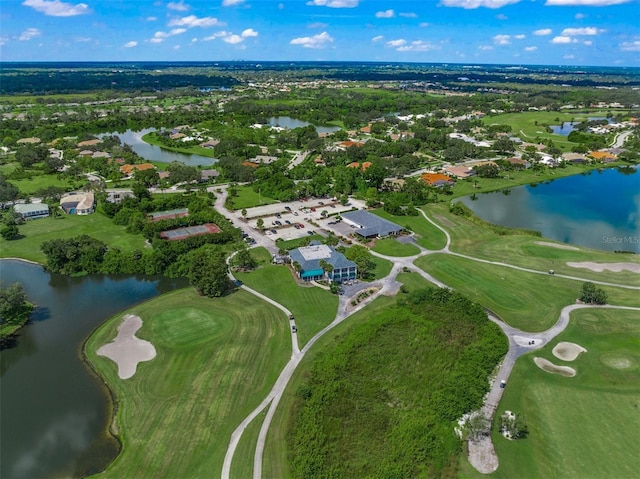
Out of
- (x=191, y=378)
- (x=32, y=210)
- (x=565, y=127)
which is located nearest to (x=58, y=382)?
(x=191, y=378)

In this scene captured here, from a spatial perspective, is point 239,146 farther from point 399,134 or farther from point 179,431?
point 179,431

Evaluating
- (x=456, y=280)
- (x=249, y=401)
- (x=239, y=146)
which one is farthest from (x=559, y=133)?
(x=249, y=401)

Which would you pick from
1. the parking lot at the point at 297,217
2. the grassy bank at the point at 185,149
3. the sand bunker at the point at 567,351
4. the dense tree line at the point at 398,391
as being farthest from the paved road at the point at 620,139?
the grassy bank at the point at 185,149

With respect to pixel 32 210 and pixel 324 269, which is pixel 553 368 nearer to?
pixel 324 269

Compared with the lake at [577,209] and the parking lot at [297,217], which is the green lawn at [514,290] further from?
the parking lot at [297,217]

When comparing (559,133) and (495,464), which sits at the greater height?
(559,133)

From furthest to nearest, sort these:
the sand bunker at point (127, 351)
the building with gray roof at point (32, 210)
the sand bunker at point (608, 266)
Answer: the building with gray roof at point (32, 210), the sand bunker at point (608, 266), the sand bunker at point (127, 351)
